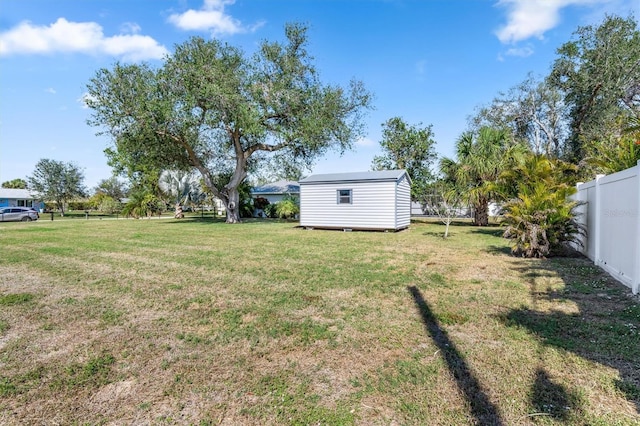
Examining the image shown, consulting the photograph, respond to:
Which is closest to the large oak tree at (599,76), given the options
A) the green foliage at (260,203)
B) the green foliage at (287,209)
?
the green foliage at (287,209)

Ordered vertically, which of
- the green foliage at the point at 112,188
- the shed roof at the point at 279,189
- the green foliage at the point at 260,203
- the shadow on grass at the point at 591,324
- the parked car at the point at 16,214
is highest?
the green foliage at the point at 112,188

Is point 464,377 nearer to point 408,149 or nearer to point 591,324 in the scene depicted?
point 591,324

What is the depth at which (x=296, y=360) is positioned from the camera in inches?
108

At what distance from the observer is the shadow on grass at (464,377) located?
201 cm

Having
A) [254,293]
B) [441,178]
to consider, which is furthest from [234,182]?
[254,293]

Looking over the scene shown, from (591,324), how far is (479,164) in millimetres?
12784

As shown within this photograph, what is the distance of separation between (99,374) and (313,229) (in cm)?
1313

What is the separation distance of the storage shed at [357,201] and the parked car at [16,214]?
2264 cm

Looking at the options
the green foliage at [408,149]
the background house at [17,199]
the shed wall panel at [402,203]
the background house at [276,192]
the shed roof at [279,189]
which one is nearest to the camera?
the shed wall panel at [402,203]

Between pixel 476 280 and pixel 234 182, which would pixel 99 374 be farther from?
pixel 234 182

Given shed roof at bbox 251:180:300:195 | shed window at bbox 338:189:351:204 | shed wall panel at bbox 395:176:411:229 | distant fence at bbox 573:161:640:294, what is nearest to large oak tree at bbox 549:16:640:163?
shed wall panel at bbox 395:176:411:229

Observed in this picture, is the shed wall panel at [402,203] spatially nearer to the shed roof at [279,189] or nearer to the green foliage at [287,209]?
the green foliage at [287,209]

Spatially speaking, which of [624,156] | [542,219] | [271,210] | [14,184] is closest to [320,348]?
[542,219]

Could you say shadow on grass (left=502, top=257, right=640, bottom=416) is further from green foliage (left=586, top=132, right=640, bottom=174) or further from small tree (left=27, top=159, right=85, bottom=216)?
small tree (left=27, top=159, right=85, bottom=216)
